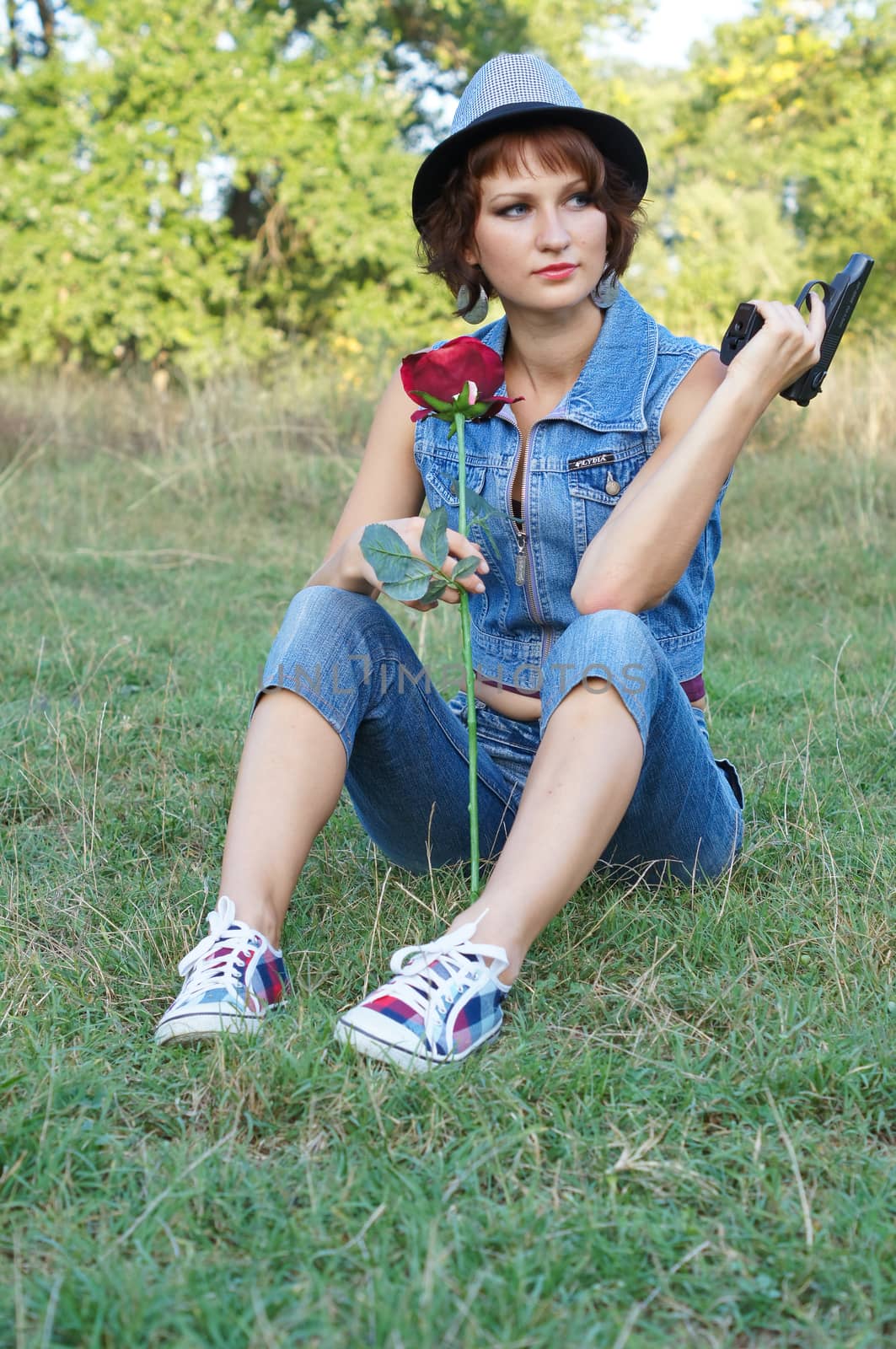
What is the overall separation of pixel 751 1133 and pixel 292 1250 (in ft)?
1.91

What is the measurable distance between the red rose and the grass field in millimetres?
844

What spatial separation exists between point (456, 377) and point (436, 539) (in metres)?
0.24

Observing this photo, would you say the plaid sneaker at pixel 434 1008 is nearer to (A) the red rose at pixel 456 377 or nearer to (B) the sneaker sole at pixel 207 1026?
(B) the sneaker sole at pixel 207 1026

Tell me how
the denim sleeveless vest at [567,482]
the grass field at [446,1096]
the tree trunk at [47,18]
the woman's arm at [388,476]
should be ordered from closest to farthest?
the grass field at [446,1096], the denim sleeveless vest at [567,482], the woman's arm at [388,476], the tree trunk at [47,18]

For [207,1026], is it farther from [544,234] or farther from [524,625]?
[544,234]

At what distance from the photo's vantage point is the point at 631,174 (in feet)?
7.27

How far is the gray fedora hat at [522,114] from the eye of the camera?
2049 millimetres

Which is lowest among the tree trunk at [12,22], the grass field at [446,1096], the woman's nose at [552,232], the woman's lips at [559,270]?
the grass field at [446,1096]

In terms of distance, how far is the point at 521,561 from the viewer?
7.26 ft

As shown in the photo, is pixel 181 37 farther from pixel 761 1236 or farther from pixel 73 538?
pixel 761 1236

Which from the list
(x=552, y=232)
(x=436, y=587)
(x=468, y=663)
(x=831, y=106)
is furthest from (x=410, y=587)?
(x=831, y=106)

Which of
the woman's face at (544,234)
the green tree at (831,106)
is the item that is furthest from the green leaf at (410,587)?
the green tree at (831,106)

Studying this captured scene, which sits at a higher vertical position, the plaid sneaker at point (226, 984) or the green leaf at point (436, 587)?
the green leaf at point (436, 587)

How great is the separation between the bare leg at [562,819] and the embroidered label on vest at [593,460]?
52 centimetres
